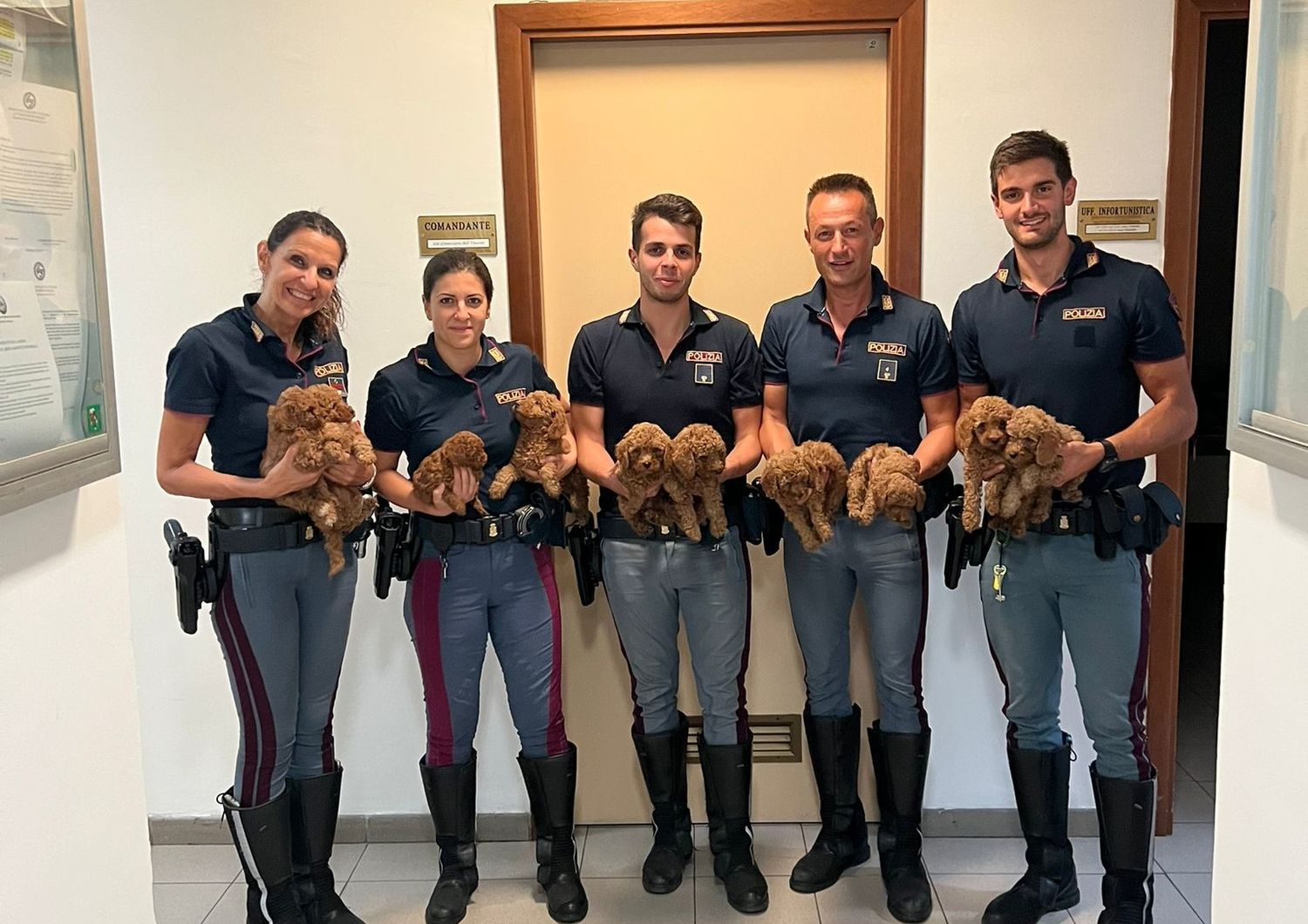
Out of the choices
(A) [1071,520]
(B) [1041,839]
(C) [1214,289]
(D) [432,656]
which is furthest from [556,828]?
(C) [1214,289]

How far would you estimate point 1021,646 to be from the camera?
7.72 ft

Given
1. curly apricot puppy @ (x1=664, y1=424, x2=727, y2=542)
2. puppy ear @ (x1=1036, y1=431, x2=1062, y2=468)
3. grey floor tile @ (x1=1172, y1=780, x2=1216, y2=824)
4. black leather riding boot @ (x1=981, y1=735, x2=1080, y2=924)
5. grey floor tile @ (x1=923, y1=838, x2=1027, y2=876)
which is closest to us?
puppy ear @ (x1=1036, y1=431, x2=1062, y2=468)

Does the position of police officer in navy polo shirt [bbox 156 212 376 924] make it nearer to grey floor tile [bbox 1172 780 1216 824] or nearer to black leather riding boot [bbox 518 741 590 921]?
black leather riding boot [bbox 518 741 590 921]

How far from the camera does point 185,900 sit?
8.87 feet

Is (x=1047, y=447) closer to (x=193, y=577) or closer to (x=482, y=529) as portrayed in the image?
(x=482, y=529)

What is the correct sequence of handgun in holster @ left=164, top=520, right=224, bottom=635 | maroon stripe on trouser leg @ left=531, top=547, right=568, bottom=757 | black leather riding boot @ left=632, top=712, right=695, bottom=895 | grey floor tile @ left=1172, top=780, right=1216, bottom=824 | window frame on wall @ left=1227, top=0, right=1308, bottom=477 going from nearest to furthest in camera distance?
window frame on wall @ left=1227, top=0, right=1308, bottom=477 < handgun in holster @ left=164, top=520, right=224, bottom=635 < maroon stripe on trouser leg @ left=531, top=547, right=568, bottom=757 < black leather riding boot @ left=632, top=712, right=695, bottom=895 < grey floor tile @ left=1172, top=780, right=1216, bottom=824

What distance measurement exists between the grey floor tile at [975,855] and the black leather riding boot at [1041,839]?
181mm

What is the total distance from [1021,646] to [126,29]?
9.15 feet

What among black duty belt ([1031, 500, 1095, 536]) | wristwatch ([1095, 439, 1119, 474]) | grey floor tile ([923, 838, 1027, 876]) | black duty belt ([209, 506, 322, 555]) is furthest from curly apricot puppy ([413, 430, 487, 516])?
grey floor tile ([923, 838, 1027, 876])

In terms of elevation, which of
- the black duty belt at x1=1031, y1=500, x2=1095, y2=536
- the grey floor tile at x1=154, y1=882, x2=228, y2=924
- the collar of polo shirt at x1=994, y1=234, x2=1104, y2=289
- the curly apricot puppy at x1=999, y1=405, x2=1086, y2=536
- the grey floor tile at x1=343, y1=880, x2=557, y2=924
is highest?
the collar of polo shirt at x1=994, y1=234, x2=1104, y2=289

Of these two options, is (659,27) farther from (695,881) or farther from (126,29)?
(695,881)

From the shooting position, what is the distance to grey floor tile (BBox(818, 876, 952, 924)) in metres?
2.51

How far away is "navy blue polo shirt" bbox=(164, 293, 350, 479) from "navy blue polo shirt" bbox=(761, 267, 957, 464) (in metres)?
1.16

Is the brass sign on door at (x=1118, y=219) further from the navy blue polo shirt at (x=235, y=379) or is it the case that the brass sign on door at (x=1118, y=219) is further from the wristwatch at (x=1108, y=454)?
the navy blue polo shirt at (x=235, y=379)
